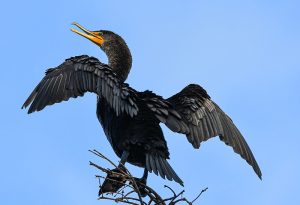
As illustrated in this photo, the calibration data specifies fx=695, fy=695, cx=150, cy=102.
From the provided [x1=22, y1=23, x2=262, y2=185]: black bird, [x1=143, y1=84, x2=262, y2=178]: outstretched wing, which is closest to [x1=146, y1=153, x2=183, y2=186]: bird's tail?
[x1=22, y1=23, x2=262, y2=185]: black bird

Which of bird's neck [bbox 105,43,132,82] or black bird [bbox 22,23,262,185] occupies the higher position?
bird's neck [bbox 105,43,132,82]

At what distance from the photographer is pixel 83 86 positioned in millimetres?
5875

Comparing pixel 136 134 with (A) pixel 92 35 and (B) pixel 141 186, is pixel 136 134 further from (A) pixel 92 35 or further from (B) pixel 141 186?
(A) pixel 92 35

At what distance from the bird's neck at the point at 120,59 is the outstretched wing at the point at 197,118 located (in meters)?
0.74

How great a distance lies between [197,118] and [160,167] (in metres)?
1.01

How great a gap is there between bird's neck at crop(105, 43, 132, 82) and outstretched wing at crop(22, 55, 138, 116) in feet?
2.87

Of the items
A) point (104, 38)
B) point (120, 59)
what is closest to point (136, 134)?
point (120, 59)

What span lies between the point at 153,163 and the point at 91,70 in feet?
3.43

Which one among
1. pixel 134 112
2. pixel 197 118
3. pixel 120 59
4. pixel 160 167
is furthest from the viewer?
pixel 120 59

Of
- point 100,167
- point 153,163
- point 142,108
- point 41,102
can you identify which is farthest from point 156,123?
point 100,167

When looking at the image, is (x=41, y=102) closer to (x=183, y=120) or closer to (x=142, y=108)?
(x=142, y=108)

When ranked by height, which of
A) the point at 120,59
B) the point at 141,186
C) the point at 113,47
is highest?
the point at 113,47

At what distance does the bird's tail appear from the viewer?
507 centimetres

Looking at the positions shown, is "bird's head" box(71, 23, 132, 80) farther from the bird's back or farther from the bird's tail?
the bird's tail
